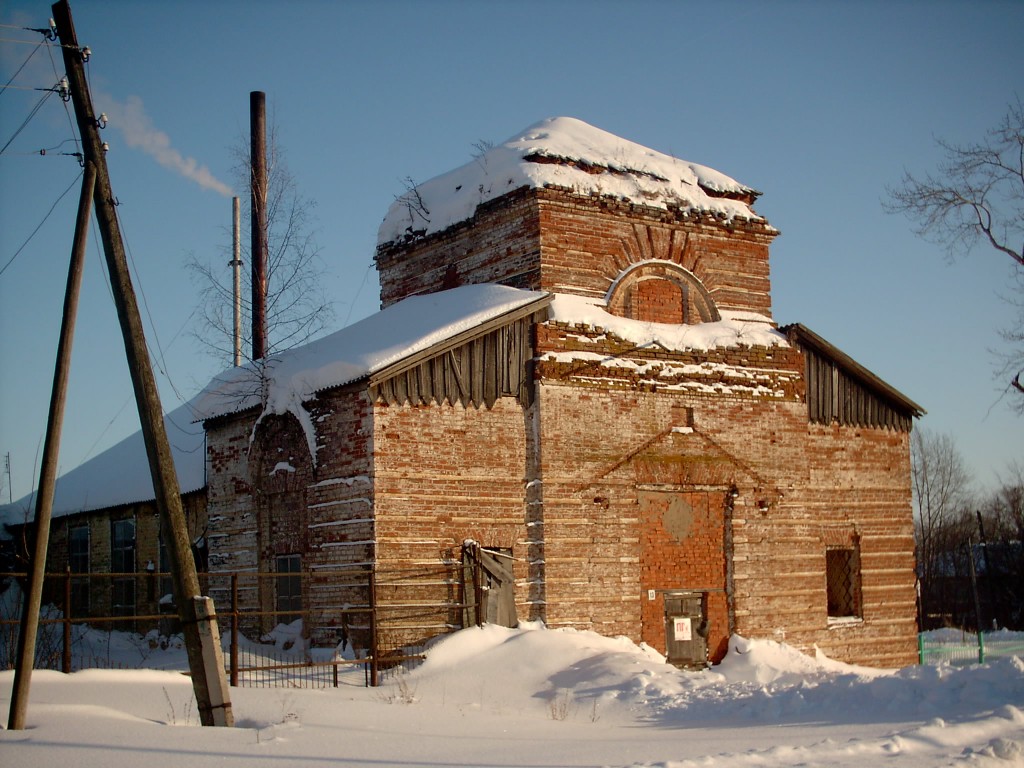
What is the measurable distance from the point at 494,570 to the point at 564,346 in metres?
3.81

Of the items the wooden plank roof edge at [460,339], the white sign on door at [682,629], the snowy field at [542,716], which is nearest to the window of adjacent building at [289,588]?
the snowy field at [542,716]

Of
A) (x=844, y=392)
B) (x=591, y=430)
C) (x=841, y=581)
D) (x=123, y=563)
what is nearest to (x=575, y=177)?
(x=591, y=430)

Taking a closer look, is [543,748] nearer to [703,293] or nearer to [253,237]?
[703,293]

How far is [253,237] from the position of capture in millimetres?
26328

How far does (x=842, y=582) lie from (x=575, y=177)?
885 centimetres

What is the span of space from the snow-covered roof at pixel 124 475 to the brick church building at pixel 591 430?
2.34 metres

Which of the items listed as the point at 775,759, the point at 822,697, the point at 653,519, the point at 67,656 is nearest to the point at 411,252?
the point at 653,519

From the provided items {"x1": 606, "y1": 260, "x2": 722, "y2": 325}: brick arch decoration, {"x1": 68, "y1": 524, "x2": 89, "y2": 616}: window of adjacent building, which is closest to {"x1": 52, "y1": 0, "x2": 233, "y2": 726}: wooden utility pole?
{"x1": 606, "y1": 260, "x2": 722, "y2": 325}: brick arch decoration

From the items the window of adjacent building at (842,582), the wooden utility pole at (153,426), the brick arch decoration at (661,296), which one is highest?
the brick arch decoration at (661,296)

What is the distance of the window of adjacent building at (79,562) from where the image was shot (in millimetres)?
25938

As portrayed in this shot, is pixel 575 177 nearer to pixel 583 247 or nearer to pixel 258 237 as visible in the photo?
pixel 583 247

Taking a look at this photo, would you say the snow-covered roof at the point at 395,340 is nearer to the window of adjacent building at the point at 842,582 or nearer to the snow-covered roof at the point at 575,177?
the snow-covered roof at the point at 575,177

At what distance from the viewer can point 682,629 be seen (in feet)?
61.2

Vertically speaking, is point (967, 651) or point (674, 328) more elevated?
point (674, 328)
